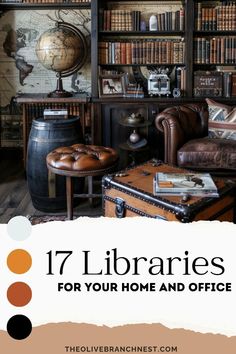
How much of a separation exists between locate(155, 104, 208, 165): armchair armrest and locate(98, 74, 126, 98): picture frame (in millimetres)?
702

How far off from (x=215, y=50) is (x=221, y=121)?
0.93m

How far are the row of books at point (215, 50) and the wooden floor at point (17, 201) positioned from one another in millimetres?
1802

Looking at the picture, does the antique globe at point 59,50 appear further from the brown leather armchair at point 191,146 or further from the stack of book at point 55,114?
the brown leather armchair at point 191,146

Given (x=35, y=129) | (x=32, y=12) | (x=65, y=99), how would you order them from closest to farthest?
(x=35, y=129), (x=65, y=99), (x=32, y=12)

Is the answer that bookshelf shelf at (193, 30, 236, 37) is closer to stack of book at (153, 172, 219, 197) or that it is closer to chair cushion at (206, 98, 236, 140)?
chair cushion at (206, 98, 236, 140)

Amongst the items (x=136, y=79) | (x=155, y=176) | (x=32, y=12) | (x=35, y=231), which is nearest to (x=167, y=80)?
(x=136, y=79)

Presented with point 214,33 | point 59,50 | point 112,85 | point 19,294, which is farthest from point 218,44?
point 19,294

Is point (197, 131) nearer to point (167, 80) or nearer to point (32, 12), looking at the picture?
point (167, 80)

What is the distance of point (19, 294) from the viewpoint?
1.24 m

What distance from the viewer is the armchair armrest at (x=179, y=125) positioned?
4.13 metres

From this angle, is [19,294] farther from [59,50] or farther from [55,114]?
[59,50]

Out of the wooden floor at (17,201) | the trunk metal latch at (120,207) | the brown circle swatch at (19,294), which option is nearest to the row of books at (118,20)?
the wooden floor at (17,201)

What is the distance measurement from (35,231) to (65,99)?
11.5ft

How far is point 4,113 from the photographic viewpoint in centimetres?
544
